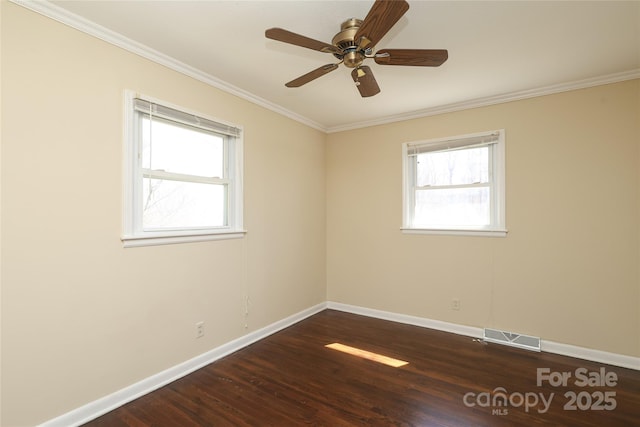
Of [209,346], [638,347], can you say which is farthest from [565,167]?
[209,346]

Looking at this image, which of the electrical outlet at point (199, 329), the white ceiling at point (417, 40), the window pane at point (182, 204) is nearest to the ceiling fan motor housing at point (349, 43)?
the white ceiling at point (417, 40)

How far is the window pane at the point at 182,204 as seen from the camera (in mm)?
2332

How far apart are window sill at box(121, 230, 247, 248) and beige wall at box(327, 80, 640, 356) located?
1.89 meters

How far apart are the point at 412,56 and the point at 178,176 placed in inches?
78.1

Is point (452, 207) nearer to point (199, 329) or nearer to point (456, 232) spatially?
point (456, 232)

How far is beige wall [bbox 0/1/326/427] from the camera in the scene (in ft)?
5.41

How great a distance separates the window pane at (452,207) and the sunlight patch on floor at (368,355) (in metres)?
1.60

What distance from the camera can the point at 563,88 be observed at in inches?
110

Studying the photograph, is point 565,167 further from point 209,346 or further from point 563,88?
point 209,346

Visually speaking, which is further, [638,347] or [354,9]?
[638,347]

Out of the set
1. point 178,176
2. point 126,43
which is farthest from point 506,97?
point 126,43

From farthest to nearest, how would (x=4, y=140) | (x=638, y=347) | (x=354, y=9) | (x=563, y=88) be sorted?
(x=563, y=88)
(x=638, y=347)
(x=354, y=9)
(x=4, y=140)

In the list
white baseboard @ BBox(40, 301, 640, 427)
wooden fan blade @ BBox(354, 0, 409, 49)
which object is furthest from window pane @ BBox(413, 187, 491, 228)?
wooden fan blade @ BBox(354, 0, 409, 49)

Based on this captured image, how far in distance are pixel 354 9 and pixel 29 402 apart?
9.69 feet
